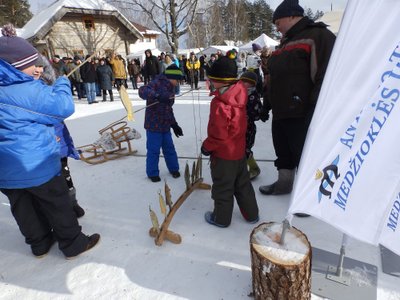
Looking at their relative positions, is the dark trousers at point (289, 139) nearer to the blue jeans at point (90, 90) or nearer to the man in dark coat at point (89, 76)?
the man in dark coat at point (89, 76)

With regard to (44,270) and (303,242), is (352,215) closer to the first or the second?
(303,242)

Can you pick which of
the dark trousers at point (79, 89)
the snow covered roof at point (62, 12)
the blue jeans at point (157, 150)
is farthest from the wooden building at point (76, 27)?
the blue jeans at point (157, 150)

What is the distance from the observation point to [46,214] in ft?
7.41

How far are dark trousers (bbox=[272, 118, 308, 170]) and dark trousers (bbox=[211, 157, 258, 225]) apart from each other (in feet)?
1.72

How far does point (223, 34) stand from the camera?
41.8m

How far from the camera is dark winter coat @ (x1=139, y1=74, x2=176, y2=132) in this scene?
11.0 ft

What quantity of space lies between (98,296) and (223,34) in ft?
143

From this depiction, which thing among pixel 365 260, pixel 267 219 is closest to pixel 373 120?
pixel 365 260

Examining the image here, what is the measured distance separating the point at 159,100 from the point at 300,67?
1.63 metres

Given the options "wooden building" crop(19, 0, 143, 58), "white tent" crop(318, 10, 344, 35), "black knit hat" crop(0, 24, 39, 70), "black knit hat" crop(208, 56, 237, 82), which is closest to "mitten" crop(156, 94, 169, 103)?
"black knit hat" crop(208, 56, 237, 82)

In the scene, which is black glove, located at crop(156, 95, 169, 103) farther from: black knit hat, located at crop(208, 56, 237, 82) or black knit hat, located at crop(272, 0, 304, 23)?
black knit hat, located at crop(272, 0, 304, 23)

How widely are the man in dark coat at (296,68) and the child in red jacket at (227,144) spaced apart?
43 cm

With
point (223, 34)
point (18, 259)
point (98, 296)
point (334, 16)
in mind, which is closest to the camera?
point (98, 296)

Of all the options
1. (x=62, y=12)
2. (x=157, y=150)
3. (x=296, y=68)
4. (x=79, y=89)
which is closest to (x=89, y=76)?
(x=79, y=89)
